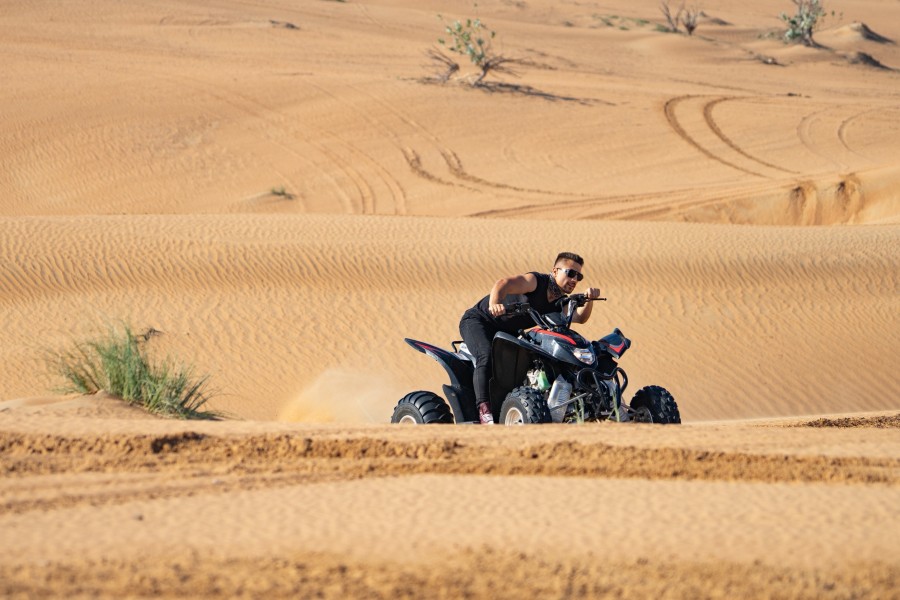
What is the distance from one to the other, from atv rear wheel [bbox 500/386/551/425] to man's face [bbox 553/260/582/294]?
73 cm

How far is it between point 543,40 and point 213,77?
17.9 metres

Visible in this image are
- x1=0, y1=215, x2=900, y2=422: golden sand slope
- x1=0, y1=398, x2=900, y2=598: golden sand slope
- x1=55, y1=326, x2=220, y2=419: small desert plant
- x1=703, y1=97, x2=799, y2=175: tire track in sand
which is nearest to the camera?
x1=0, y1=398, x2=900, y2=598: golden sand slope

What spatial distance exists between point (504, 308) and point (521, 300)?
14 centimetres

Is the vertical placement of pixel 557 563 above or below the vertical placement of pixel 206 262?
above

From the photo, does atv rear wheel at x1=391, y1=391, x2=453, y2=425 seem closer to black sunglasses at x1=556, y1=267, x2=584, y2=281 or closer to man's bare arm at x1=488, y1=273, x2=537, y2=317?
man's bare arm at x1=488, y1=273, x2=537, y2=317

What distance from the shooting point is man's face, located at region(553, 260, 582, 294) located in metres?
7.52

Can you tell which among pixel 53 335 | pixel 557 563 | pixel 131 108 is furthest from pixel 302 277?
pixel 131 108

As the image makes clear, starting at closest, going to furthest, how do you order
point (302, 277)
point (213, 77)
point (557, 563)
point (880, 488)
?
point (557, 563) → point (880, 488) → point (302, 277) → point (213, 77)

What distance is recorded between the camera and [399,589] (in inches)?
145

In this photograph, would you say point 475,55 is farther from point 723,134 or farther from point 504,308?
point 504,308

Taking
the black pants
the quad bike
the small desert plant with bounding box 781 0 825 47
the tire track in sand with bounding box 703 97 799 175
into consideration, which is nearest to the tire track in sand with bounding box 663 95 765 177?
the tire track in sand with bounding box 703 97 799 175

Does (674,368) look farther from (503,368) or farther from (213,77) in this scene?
(213,77)

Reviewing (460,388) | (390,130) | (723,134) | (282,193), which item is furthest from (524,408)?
(723,134)

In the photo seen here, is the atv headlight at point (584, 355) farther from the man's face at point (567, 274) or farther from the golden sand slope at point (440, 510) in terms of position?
the golden sand slope at point (440, 510)
